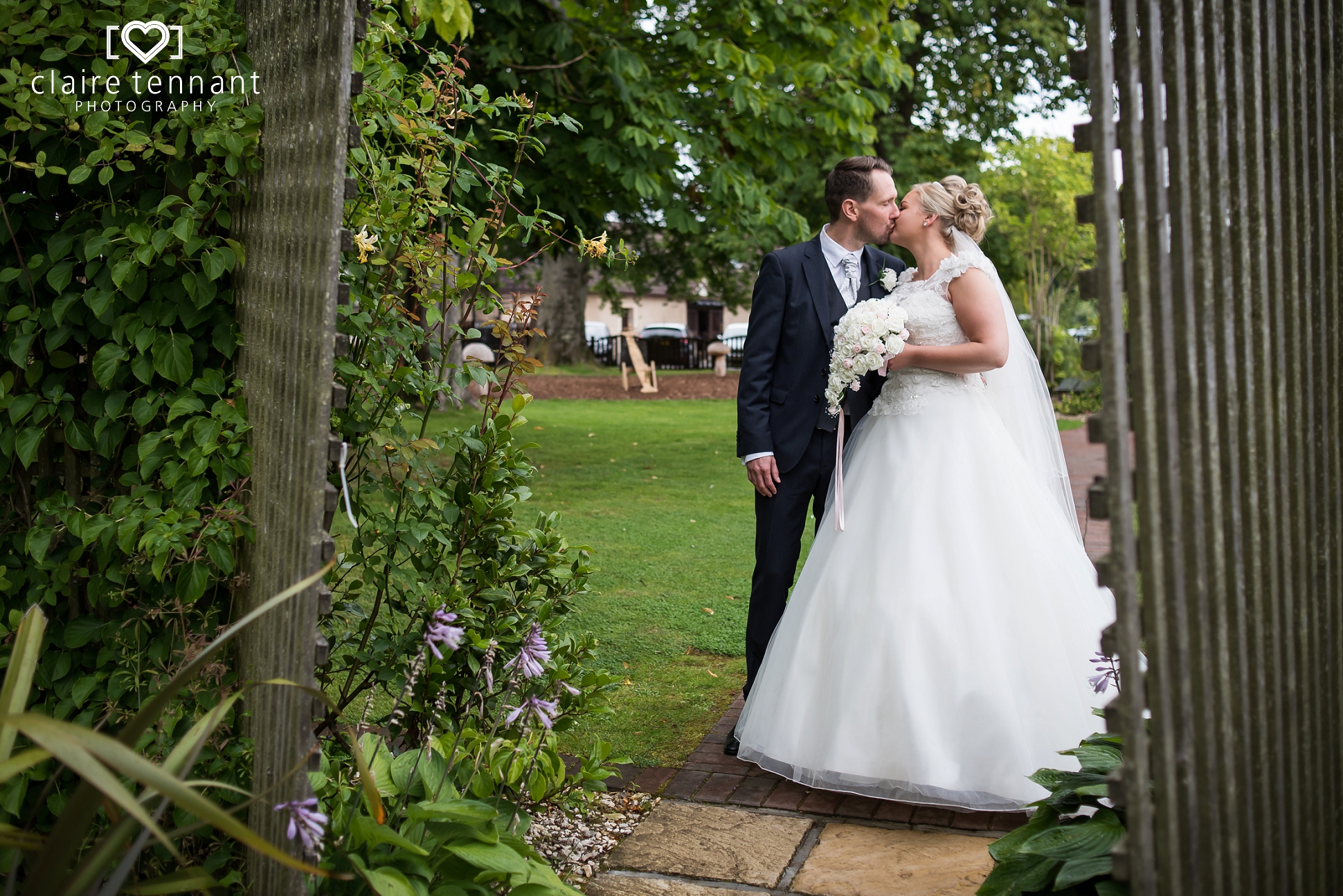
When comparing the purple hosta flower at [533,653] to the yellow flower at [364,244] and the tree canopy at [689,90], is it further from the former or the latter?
the tree canopy at [689,90]

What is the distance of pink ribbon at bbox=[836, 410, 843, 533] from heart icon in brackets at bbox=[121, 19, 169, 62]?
2604mm

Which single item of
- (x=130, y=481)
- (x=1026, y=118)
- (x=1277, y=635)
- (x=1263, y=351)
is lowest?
(x=1277, y=635)

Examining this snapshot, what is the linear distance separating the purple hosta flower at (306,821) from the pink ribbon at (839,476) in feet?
7.54

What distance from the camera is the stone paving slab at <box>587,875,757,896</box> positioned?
2.78 metres

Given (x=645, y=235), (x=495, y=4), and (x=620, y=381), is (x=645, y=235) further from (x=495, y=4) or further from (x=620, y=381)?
(x=495, y=4)

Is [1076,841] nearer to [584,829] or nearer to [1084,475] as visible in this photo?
[584,829]

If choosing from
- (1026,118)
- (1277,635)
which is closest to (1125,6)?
(1277,635)

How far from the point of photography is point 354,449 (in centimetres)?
292

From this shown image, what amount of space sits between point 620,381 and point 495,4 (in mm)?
18393

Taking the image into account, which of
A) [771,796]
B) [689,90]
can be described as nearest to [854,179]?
[771,796]

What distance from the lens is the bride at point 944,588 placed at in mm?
3270

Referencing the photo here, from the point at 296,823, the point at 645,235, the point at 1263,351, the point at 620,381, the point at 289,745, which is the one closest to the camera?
the point at 1263,351

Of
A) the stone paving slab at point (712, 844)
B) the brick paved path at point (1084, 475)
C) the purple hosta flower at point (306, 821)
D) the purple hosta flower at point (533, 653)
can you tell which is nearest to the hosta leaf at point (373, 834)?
the purple hosta flower at point (306, 821)

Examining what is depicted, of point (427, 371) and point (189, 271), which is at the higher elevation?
point (189, 271)
